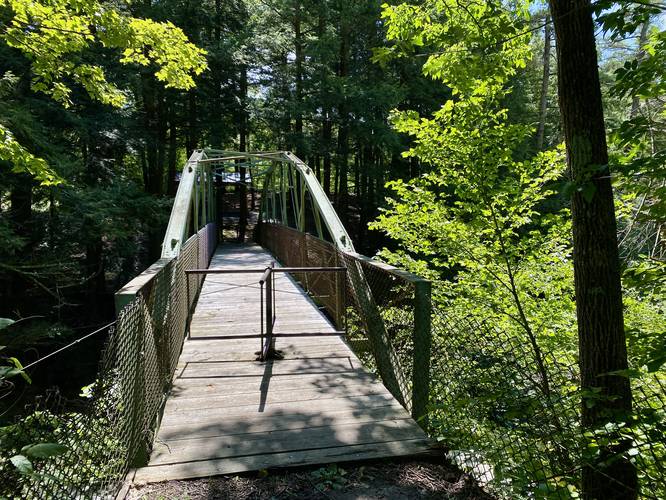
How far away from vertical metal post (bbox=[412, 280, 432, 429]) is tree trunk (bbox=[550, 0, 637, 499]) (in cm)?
93

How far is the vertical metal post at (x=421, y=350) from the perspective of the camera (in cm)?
276

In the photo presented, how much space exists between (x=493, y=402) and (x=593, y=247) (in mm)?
1170

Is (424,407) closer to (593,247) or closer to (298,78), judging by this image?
(593,247)

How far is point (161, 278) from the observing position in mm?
3270

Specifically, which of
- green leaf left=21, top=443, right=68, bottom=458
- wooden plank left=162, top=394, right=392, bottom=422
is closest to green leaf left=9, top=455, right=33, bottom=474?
green leaf left=21, top=443, right=68, bottom=458

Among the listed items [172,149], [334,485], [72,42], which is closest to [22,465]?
[334,485]

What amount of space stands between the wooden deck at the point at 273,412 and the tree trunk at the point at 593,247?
1004 millimetres

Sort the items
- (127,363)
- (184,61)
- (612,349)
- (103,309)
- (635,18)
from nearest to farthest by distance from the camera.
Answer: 1. (612,349)
2. (635,18)
3. (127,363)
4. (184,61)
5. (103,309)

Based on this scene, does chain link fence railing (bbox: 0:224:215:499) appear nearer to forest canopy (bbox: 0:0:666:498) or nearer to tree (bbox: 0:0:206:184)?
forest canopy (bbox: 0:0:666:498)

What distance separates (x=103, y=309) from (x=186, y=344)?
1246cm

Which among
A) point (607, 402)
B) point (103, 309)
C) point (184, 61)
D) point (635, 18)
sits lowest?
point (103, 309)

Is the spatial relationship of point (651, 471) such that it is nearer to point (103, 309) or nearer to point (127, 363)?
point (127, 363)

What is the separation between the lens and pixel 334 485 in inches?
88.0

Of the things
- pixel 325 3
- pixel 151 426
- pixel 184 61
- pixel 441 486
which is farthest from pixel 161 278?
pixel 325 3
